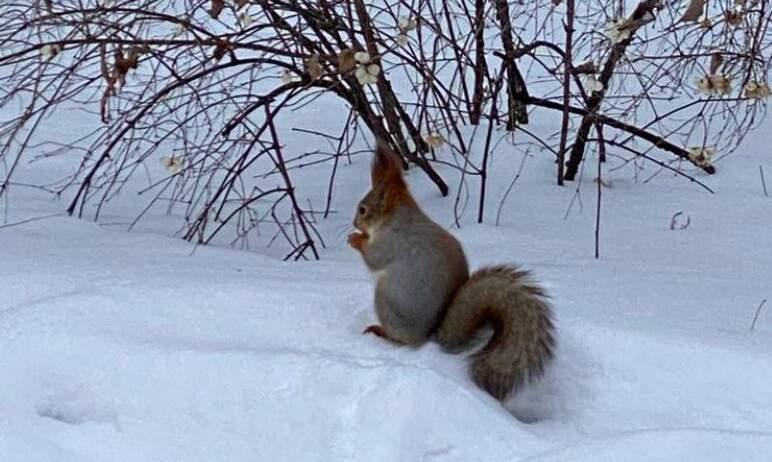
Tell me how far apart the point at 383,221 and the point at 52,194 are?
2128 mm

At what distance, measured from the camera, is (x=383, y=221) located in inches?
118

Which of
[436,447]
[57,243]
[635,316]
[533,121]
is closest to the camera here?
[436,447]

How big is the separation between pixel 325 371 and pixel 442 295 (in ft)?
1.19

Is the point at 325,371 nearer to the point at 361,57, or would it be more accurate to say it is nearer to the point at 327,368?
the point at 327,368

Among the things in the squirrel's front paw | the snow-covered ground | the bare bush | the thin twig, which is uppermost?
the bare bush

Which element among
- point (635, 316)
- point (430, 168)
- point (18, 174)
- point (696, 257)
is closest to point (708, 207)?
point (696, 257)

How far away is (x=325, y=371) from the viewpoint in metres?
2.73

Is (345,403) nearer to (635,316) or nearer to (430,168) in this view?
(635,316)

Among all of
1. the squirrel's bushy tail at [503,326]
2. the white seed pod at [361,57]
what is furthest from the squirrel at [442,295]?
the white seed pod at [361,57]

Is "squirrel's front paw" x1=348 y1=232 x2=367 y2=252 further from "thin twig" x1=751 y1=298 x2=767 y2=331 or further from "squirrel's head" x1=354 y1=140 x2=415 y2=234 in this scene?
"thin twig" x1=751 y1=298 x2=767 y2=331

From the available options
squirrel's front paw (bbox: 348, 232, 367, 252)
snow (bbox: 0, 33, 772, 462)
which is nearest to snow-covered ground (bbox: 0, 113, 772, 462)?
snow (bbox: 0, 33, 772, 462)

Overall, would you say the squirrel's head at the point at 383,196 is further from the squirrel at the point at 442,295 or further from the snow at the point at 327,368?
the snow at the point at 327,368

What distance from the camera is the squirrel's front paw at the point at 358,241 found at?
3.01m

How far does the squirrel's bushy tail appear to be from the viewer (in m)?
2.75
